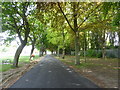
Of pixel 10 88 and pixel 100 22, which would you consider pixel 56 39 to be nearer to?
pixel 100 22

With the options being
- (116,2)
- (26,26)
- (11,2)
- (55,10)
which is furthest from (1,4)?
(116,2)

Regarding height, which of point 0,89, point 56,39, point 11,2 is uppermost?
point 11,2

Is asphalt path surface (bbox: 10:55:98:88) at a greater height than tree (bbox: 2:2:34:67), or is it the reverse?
tree (bbox: 2:2:34:67)

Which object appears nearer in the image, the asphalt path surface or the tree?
the asphalt path surface

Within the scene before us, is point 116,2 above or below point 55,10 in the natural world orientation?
below

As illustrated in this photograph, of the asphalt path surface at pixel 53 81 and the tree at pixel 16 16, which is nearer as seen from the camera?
the asphalt path surface at pixel 53 81

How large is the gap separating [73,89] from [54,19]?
10.6 m

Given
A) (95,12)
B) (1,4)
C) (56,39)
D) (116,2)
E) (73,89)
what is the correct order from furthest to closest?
(56,39) → (95,12) → (1,4) → (116,2) → (73,89)

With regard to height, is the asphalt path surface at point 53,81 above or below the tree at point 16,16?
below

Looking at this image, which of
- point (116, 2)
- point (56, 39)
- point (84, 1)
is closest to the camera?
point (116, 2)

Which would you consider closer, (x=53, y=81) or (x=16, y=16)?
(x=53, y=81)

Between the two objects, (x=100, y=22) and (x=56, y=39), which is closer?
(x=100, y=22)

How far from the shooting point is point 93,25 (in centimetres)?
1684

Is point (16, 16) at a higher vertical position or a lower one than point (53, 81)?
Result: higher
